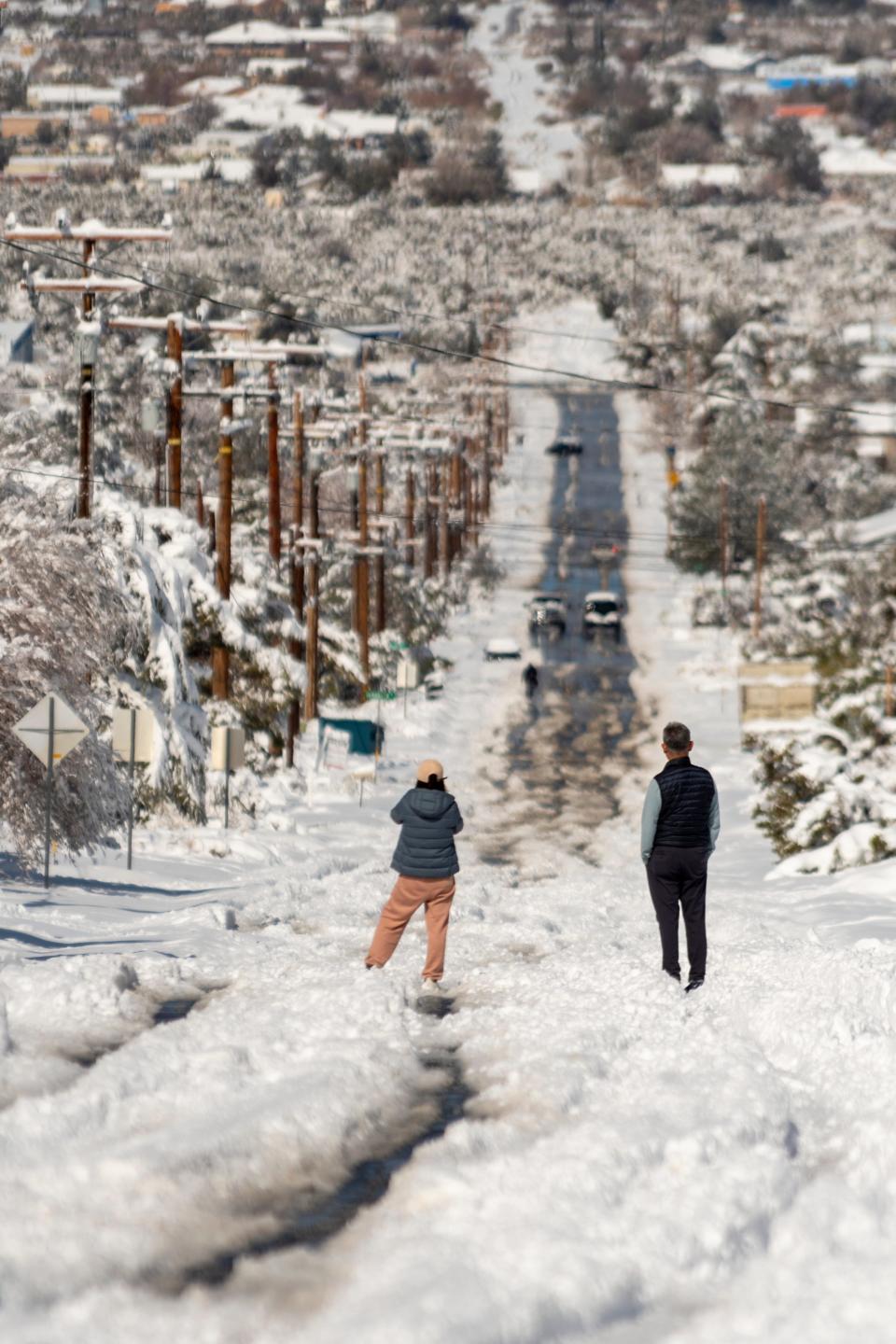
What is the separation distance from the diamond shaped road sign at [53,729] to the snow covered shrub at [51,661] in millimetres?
1657

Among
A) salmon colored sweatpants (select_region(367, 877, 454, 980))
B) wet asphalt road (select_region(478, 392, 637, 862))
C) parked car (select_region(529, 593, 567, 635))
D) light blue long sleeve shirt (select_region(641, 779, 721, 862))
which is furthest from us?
parked car (select_region(529, 593, 567, 635))

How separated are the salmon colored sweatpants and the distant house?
99.3 metres

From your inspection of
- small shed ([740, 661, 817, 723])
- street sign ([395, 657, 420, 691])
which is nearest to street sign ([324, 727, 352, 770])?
street sign ([395, 657, 420, 691])

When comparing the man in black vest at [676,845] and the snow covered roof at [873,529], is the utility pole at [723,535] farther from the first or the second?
the man in black vest at [676,845]

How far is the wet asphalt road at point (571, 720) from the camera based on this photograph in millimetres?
40594

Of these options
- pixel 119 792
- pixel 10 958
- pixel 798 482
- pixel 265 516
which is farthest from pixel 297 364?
pixel 10 958

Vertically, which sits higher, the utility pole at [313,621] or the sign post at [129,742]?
the sign post at [129,742]

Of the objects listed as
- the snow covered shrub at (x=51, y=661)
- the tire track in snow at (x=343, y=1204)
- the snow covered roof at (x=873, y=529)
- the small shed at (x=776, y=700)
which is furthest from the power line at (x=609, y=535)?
the tire track in snow at (x=343, y=1204)

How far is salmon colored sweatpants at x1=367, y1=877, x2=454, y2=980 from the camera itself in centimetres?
1459

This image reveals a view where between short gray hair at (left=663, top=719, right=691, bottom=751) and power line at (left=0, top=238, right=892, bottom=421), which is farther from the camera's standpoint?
power line at (left=0, top=238, right=892, bottom=421)

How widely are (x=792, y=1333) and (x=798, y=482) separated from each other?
101 m

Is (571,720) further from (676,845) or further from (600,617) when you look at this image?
(676,845)

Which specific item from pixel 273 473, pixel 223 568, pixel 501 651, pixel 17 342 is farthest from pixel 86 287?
pixel 17 342

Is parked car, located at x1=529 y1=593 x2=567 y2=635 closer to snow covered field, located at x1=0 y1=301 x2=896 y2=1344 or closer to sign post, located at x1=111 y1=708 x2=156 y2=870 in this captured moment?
sign post, located at x1=111 y1=708 x2=156 y2=870
